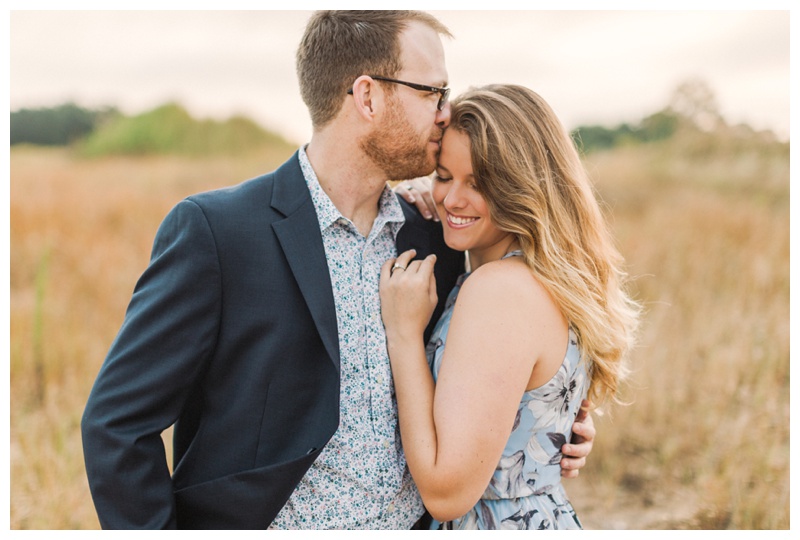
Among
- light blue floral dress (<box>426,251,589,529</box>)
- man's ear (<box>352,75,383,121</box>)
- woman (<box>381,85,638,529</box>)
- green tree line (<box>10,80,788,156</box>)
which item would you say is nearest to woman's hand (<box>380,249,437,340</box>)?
woman (<box>381,85,638,529</box>)

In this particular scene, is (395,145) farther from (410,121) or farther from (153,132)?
(153,132)

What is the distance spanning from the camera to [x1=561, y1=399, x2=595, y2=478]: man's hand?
2217mm

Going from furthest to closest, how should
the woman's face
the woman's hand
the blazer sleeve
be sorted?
1. the woman's face
2. the woman's hand
3. the blazer sleeve

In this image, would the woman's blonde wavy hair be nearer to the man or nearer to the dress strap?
the dress strap

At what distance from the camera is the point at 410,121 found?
2170 mm

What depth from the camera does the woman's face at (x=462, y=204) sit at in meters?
2.17

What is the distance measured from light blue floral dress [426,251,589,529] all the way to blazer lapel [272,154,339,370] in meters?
0.39

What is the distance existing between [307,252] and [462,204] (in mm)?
523

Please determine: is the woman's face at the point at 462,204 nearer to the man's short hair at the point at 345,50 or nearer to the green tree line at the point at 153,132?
the man's short hair at the point at 345,50

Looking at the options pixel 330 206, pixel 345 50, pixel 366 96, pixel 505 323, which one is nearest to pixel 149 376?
pixel 330 206

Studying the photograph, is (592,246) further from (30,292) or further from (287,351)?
(30,292)

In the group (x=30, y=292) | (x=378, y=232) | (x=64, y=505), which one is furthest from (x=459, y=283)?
(x=30, y=292)

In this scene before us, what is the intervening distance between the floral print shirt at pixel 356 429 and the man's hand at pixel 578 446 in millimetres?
488

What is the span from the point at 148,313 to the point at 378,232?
2.46 ft
